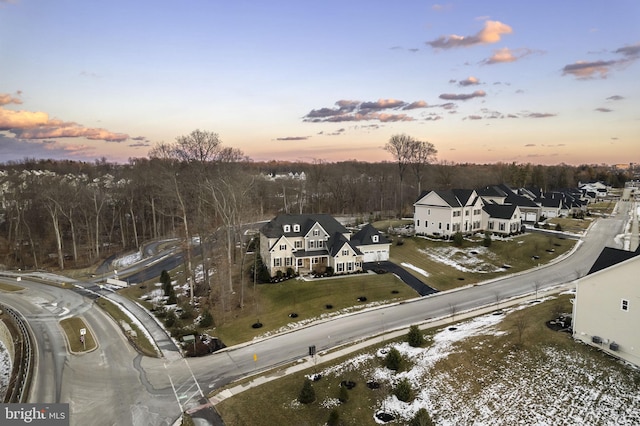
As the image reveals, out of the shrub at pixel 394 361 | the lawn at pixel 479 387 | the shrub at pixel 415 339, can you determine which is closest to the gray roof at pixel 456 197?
the lawn at pixel 479 387

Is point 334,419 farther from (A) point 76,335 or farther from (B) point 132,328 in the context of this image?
Answer: (A) point 76,335

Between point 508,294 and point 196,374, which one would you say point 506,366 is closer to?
point 508,294

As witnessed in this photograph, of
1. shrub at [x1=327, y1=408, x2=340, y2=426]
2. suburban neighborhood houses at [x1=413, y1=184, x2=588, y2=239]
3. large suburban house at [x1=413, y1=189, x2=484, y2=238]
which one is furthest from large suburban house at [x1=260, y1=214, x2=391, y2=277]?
shrub at [x1=327, y1=408, x2=340, y2=426]

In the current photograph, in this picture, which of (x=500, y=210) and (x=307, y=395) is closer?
(x=307, y=395)

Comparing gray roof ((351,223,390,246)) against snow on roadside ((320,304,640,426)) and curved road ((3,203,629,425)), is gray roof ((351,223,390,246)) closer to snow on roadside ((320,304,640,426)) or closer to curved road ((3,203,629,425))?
curved road ((3,203,629,425))

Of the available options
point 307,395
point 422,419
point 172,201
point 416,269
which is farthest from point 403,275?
point 172,201

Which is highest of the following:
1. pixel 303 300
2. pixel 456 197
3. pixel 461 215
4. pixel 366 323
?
pixel 456 197
